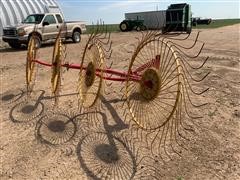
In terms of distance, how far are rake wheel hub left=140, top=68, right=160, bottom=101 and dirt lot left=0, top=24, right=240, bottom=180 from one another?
817mm

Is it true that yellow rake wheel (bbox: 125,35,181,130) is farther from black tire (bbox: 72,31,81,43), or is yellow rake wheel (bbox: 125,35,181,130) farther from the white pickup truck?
black tire (bbox: 72,31,81,43)

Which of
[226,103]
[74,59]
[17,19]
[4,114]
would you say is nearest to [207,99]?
[226,103]

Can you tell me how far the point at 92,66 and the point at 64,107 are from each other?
118 cm

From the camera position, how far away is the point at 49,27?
18281mm

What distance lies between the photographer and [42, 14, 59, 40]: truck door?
59.3ft

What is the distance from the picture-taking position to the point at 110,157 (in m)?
5.05

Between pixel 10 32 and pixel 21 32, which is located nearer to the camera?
pixel 21 32

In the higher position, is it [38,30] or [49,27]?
[49,27]

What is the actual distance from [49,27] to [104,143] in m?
14.0

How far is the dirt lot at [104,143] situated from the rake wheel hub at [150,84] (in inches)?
32.2

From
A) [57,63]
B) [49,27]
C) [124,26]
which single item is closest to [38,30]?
[49,27]

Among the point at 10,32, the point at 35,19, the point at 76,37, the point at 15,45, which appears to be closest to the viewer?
the point at 10,32

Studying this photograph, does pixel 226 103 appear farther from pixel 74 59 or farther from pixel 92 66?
pixel 74 59

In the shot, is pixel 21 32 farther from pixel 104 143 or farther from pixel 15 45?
pixel 104 143
